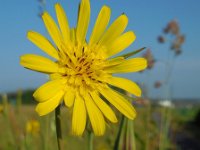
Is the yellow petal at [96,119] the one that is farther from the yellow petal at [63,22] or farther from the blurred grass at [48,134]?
the yellow petal at [63,22]

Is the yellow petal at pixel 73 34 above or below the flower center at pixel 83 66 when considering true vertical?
above

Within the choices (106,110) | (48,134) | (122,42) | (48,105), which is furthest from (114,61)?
(48,134)

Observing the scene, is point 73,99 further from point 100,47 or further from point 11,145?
point 11,145

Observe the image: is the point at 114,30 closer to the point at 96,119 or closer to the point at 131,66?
the point at 131,66

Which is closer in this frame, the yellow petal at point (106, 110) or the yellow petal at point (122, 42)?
the yellow petal at point (106, 110)

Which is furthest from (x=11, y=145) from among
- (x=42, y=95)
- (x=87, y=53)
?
(x=42, y=95)

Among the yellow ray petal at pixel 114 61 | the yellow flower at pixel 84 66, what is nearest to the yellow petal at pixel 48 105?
the yellow flower at pixel 84 66
